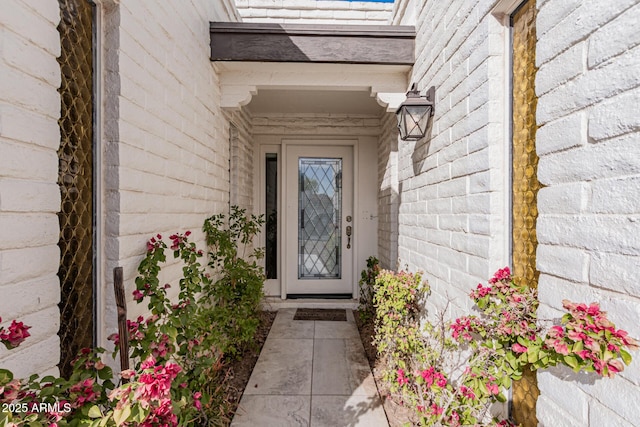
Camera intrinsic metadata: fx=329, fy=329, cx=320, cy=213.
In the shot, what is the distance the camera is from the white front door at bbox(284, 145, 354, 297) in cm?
431

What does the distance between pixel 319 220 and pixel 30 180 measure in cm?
350

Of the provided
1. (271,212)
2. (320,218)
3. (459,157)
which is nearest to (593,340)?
(459,157)

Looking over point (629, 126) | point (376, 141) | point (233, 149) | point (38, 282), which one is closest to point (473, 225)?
point (629, 126)

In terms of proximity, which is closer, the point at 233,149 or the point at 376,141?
the point at 233,149

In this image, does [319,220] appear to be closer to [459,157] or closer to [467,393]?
[459,157]

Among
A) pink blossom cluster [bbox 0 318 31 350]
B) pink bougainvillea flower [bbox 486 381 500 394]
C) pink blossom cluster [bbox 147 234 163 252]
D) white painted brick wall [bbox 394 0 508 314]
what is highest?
white painted brick wall [bbox 394 0 508 314]

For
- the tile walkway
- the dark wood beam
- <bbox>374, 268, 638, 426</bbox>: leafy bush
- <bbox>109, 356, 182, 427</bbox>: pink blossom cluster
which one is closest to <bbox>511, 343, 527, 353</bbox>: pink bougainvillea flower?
<bbox>374, 268, 638, 426</bbox>: leafy bush

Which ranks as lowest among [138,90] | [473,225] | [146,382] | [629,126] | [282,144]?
[146,382]

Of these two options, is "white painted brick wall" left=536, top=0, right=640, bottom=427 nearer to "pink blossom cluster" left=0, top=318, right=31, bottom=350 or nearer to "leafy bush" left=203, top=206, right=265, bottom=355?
"pink blossom cluster" left=0, top=318, right=31, bottom=350

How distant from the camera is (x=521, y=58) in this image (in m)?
1.28

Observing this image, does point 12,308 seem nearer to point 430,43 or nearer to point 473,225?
point 473,225

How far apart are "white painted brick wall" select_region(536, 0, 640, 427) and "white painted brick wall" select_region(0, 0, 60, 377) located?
1.56 metres

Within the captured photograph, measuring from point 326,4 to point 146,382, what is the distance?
3.86 m

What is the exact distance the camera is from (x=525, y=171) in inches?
49.0
